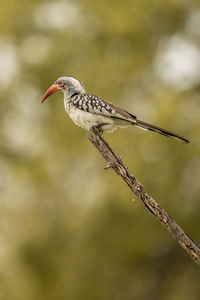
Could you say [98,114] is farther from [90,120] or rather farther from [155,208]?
[155,208]

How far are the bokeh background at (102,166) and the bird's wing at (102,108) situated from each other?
126 inches

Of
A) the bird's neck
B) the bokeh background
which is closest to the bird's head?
the bird's neck

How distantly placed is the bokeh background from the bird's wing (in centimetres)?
319

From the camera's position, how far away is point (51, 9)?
8695mm

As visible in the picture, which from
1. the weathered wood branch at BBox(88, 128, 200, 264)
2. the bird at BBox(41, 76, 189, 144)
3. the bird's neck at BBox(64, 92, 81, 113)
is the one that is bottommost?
the weathered wood branch at BBox(88, 128, 200, 264)

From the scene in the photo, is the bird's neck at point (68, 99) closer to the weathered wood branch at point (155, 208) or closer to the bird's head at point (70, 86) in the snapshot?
the bird's head at point (70, 86)

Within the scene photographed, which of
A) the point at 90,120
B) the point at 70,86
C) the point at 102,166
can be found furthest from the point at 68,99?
the point at 102,166

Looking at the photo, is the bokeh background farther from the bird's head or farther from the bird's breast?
the bird's breast

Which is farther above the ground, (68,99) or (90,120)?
(68,99)

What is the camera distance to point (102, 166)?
706 cm

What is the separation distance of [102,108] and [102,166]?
3.62 m

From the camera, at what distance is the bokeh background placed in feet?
23.1

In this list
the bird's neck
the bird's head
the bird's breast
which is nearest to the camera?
the bird's breast

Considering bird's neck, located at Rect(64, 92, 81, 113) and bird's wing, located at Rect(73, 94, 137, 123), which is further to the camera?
bird's neck, located at Rect(64, 92, 81, 113)
